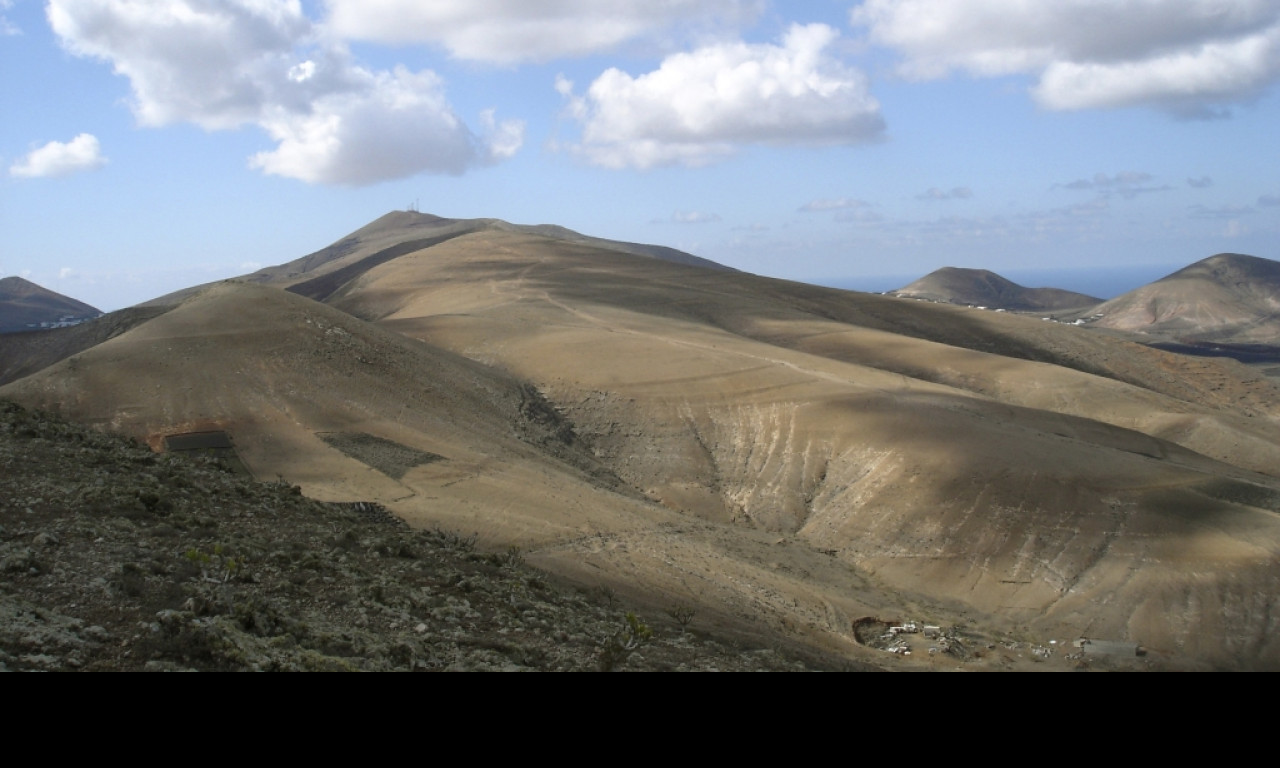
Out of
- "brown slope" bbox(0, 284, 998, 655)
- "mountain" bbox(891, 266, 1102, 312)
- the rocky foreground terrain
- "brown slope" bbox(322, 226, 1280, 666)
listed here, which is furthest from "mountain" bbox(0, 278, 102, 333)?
"mountain" bbox(891, 266, 1102, 312)

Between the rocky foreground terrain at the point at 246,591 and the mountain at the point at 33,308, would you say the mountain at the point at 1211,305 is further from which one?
the mountain at the point at 33,308

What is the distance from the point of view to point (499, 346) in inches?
2025

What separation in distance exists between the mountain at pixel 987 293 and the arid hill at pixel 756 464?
403ft

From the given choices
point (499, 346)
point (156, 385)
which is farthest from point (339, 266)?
point (156, 385)

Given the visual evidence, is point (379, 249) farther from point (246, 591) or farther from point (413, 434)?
point (246, 591)

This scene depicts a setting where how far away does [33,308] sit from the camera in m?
119

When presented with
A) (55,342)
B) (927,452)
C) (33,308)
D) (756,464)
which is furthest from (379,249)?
(927,452)

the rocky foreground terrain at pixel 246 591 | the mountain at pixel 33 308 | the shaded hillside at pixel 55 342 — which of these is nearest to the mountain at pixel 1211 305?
the shaded hillside at pixel 55 342

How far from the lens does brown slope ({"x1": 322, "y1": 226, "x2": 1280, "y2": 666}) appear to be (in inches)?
1030

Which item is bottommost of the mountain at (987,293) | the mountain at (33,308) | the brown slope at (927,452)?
the brown slope at (927,452)

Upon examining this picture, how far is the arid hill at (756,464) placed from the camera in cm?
2297

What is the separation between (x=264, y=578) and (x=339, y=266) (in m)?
117

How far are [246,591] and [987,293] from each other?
18843cm
